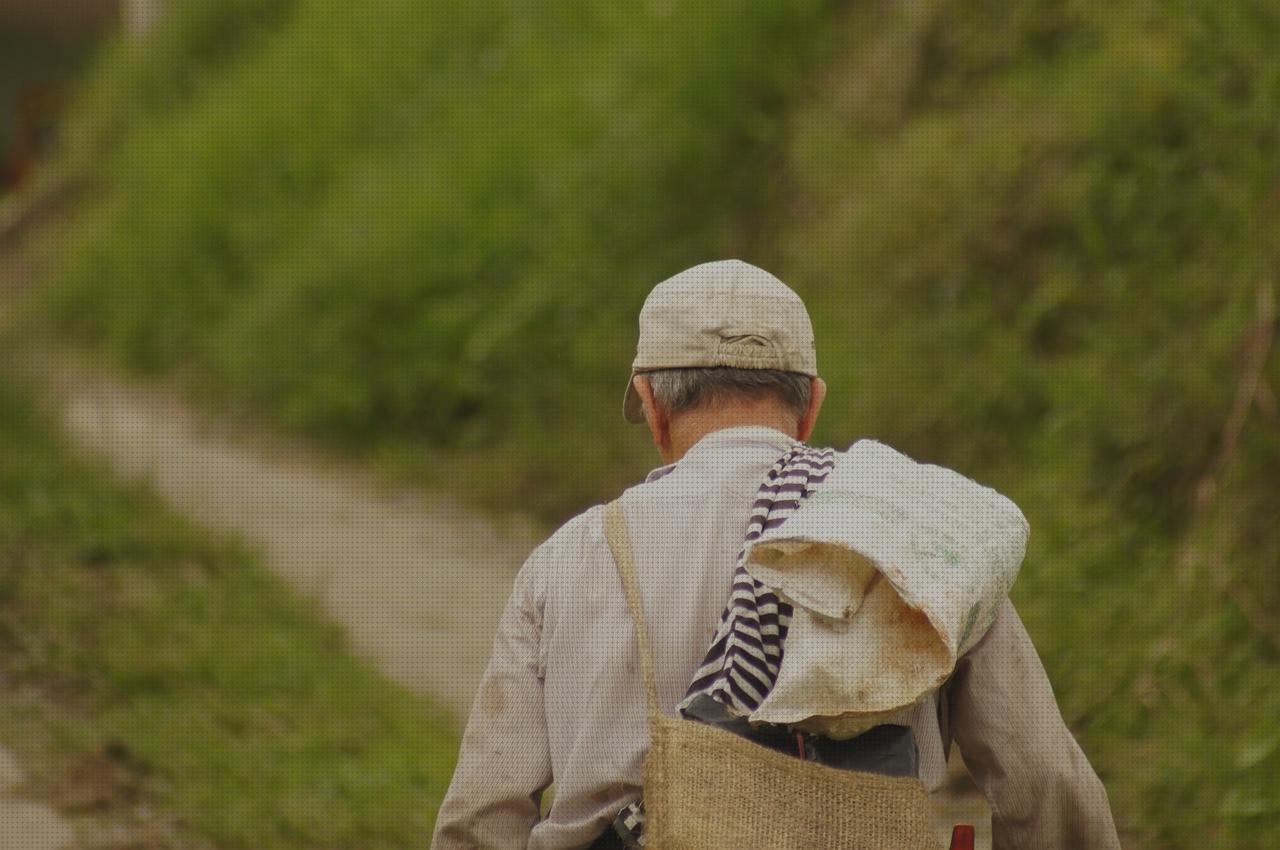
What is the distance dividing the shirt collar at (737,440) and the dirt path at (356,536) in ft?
11.8

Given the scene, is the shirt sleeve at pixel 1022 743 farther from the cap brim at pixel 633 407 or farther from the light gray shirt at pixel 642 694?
Result: the cap brim at pixel 633 407

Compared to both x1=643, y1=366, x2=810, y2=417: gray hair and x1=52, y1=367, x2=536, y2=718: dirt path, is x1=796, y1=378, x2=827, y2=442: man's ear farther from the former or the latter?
x1=52, y1=367, x2=536, y2=718: dirt path

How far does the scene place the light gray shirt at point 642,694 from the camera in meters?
1.90

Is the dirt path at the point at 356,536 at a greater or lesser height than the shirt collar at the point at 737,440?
lesser

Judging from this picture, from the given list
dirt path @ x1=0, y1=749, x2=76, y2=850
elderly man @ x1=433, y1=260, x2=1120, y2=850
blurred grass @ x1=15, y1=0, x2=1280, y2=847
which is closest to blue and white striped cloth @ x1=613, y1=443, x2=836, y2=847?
elderly man @ x1=433, y1=260, x2=1120, y2=850

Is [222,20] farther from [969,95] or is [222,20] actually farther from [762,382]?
[762,382]

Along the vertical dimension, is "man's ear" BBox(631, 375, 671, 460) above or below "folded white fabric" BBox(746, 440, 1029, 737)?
above

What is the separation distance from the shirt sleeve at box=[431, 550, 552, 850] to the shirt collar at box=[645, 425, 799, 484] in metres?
0.24

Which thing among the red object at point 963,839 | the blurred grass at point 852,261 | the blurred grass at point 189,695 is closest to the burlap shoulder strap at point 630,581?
the red object at point 963,839

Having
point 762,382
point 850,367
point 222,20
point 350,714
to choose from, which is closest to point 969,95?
point 850,367

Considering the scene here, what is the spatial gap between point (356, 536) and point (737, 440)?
5384mm

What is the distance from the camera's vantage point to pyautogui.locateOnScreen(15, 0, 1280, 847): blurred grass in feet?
14.3

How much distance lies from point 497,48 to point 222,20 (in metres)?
5.31

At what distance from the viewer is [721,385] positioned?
204cm
